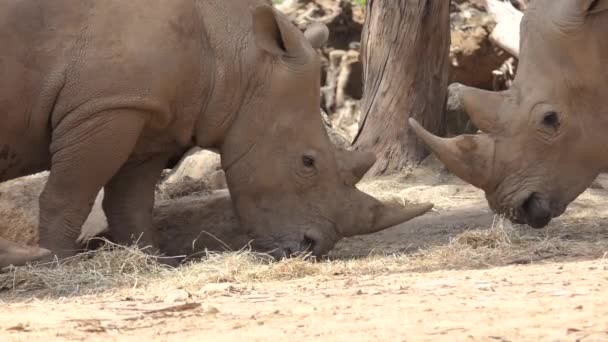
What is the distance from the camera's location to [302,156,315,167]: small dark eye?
8.65 metres

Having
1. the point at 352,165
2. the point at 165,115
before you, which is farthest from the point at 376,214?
the point at 165,115

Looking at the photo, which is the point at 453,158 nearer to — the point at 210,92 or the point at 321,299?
the point at 210,92

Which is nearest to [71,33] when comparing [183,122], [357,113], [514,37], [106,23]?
[106,23]

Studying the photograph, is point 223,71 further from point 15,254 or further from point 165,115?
point 15,254

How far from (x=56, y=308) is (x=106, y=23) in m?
2.68

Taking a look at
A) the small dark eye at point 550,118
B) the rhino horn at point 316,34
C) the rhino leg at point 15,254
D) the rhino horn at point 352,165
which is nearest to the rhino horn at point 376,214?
the rhino horn at point 352,165

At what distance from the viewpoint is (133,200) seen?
8797mm

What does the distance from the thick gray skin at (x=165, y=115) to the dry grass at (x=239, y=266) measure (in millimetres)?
443

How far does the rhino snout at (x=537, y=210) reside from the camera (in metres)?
8.44

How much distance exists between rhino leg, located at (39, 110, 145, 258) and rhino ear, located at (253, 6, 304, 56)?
3.44ft

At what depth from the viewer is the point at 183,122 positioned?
8.48m

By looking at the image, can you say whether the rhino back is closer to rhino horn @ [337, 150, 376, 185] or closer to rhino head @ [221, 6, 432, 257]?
rhino head @ [221, 6, 432, 257]

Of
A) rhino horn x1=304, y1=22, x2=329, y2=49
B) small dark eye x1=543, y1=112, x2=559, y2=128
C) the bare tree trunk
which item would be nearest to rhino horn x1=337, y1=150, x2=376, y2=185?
rhino horn x1=304, y1=22, x2=329, y2=49

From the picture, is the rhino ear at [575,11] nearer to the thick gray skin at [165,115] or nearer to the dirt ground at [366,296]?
the dirt ground at [366,296]
